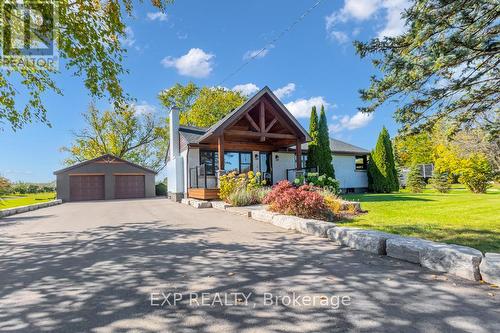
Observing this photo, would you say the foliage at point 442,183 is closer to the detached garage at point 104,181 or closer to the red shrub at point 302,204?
the red shrub at point 302,204

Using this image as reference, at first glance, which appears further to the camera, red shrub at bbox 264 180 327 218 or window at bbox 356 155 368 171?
window at bbox 356 155 368 171

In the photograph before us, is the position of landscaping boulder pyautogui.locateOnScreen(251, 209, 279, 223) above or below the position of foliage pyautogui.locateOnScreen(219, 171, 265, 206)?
below

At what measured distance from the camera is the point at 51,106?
26.9ft

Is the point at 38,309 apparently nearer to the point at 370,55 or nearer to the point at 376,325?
the point at 376,325

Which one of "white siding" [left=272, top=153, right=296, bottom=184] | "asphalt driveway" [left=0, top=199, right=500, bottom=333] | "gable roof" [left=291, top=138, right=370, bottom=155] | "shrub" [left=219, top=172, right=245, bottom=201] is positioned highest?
"gable roof" [left=291, top=138, right=370, bottom=155]

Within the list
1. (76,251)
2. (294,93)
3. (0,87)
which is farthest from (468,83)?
(294,93)

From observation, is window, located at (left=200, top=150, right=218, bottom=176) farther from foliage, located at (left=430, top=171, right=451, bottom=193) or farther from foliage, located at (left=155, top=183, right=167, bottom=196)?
foliage, located at (left=430, top=171, right=451, bottom=193)

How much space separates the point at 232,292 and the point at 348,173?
18067 mm

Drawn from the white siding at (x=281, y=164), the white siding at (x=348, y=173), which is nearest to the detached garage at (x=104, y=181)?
the white siding at (x=281, y=164)

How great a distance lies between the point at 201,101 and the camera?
104 ft

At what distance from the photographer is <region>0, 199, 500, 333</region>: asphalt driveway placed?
2.33 meters

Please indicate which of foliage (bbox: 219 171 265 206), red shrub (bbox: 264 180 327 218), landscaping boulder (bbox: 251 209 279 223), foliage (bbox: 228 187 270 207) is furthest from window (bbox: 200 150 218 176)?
red shrub (bbox: 264 180 327 218)

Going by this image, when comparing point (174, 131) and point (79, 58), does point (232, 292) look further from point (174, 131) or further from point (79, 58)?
point (174, 131)

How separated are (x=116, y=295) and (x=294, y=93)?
16021 millimetres
